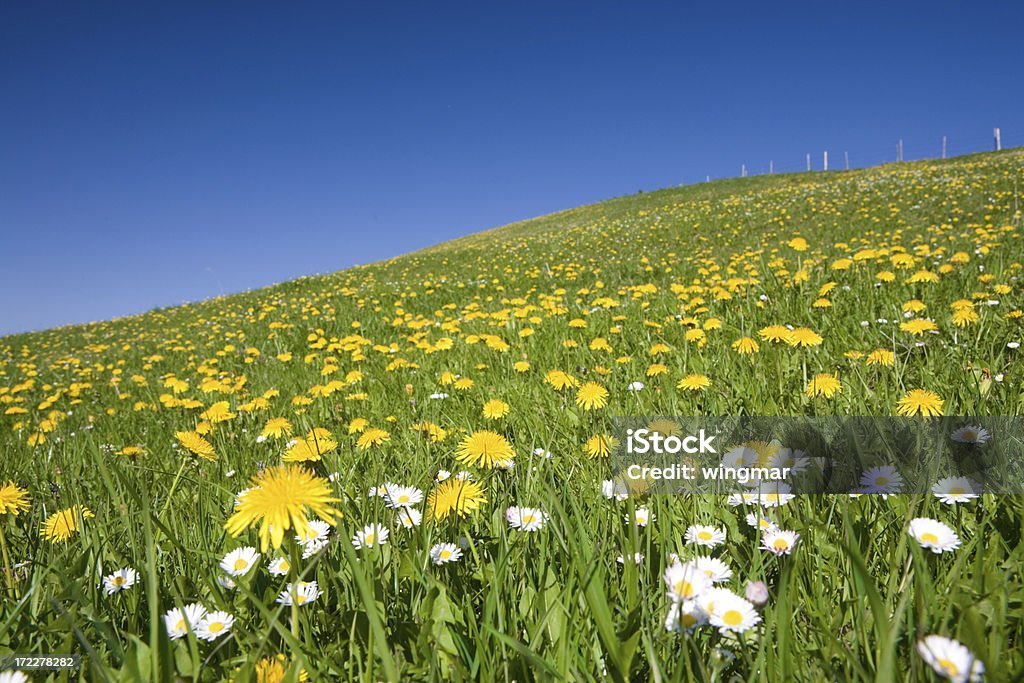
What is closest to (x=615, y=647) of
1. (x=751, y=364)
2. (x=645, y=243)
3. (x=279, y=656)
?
(x=279, y=656)

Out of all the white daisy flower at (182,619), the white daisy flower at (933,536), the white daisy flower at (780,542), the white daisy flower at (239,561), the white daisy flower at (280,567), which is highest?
the white daisy flower at (780,542)

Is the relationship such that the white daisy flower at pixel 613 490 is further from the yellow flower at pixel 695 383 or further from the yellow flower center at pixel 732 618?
the yellow flower at pixel 695 383

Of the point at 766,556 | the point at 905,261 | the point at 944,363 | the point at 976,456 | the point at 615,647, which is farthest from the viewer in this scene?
the point at 905,261

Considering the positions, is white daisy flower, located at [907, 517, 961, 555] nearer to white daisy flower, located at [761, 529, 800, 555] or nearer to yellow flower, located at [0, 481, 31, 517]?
white daisy flower, located at [761, 529, 800, 555]

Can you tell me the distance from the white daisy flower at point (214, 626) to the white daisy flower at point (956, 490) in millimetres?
1729

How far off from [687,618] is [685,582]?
0.06m

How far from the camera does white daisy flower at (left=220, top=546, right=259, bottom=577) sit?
1.28 m

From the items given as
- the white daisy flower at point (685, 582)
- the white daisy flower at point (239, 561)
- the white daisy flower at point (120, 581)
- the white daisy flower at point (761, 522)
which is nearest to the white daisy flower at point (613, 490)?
the white daisy flower at point (761, 522)

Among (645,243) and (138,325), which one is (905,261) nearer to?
(645,243)

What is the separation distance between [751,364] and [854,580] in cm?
207

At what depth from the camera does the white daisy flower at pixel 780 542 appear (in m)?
1.05

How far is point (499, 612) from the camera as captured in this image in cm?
107

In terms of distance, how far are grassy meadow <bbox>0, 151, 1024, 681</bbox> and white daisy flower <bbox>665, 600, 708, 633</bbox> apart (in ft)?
0.06

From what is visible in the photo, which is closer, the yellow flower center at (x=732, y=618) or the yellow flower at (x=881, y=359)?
the yellow flower center at (x=732, y=618)
